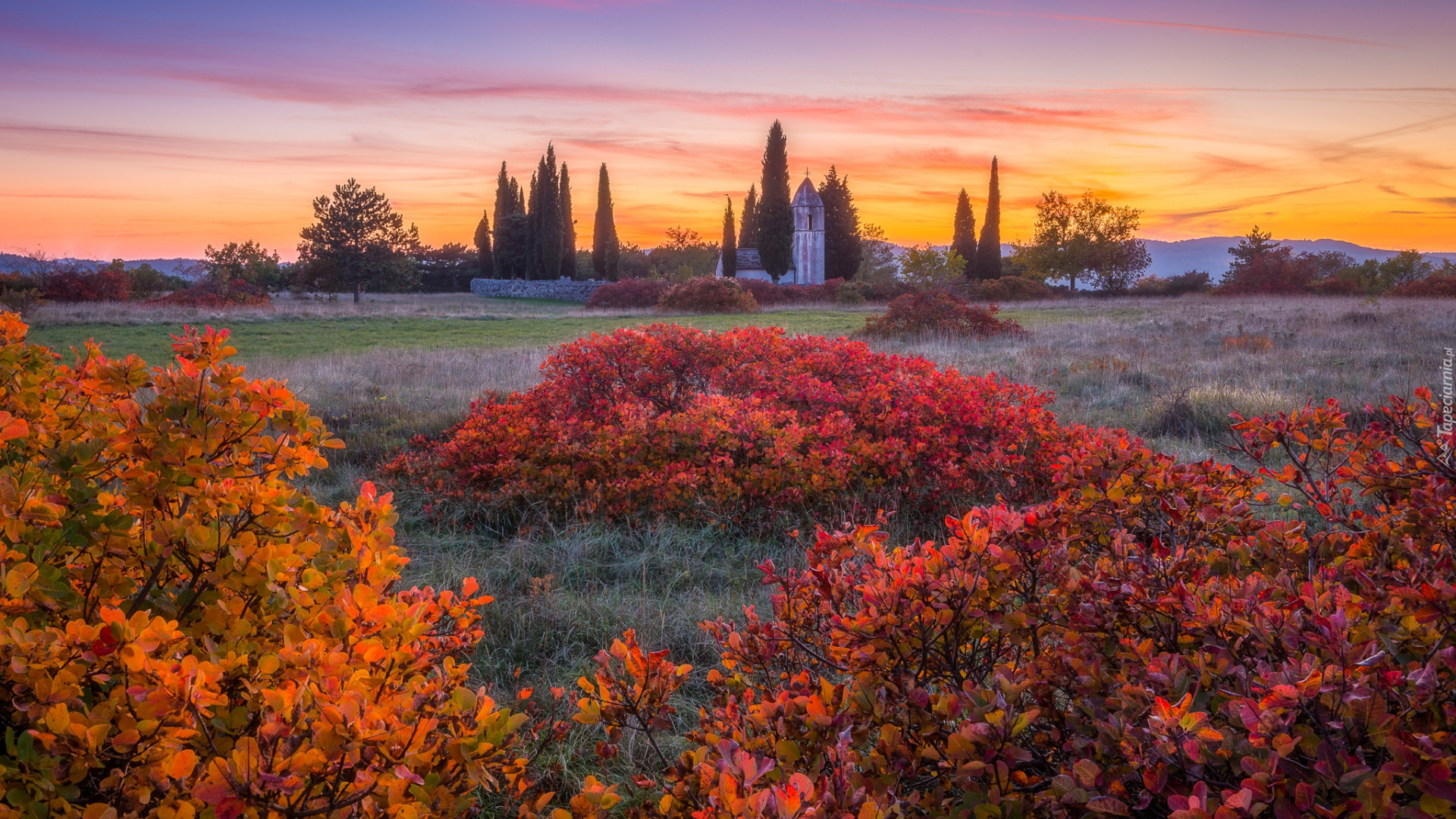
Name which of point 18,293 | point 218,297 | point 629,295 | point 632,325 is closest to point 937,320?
point 632,325

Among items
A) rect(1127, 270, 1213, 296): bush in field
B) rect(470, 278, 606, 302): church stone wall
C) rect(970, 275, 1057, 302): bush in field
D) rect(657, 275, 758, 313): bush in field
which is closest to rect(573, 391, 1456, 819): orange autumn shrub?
rect(657, 275, 758, 313): bush in field

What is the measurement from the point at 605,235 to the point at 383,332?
109 ft

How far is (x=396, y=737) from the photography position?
1.32 metres

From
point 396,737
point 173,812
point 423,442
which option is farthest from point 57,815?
point 423,442

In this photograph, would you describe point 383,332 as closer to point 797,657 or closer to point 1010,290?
point 797,657

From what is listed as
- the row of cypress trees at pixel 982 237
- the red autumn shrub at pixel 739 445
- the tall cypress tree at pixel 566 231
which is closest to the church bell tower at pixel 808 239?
the row of cypress trees at pixel 982 237

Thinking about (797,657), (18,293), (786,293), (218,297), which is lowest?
(797,657)

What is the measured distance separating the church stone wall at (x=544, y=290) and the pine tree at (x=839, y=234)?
17.6 meters

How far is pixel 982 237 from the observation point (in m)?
49.8

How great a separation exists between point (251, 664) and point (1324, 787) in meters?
1.96

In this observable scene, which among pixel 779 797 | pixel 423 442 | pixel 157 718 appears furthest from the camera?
pixel 423 442

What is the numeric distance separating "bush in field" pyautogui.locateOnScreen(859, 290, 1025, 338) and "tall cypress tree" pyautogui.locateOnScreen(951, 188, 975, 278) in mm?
35205

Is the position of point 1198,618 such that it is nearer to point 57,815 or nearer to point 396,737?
point 396,737

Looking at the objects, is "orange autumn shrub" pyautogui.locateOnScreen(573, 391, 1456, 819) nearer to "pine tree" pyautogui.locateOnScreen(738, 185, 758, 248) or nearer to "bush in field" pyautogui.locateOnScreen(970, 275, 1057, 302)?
"bush in field" pyautogui.locateOnScreen(970, 275, 1057, 302)
